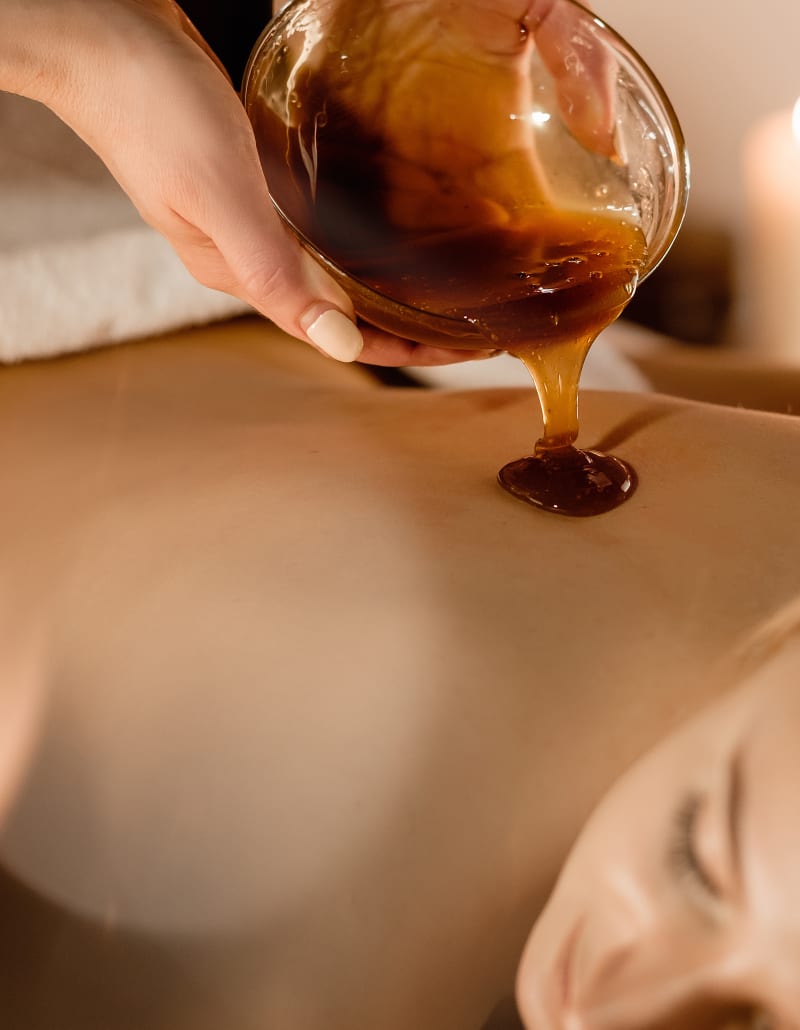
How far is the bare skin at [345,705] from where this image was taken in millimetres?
423

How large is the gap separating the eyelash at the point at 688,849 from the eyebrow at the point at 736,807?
13 mm

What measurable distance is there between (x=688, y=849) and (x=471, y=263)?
1.06 feet

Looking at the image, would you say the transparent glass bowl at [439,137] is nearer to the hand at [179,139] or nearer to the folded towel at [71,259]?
the hand at [179,139]

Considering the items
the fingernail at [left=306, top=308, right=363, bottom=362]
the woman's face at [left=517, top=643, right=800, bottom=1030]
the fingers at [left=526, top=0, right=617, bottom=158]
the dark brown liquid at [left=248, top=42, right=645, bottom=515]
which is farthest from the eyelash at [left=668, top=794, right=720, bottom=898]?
the fingers at [left=526, top=0, right=617, bottom=158]

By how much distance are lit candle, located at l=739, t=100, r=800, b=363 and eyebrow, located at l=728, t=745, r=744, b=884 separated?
87 cm

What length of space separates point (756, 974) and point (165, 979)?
0.23m

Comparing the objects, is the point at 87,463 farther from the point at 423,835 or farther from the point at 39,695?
the point at 423,835

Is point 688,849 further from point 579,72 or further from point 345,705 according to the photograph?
point 579,72

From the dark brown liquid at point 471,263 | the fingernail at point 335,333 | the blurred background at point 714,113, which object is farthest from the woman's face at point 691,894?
the blurred background at point 714,113

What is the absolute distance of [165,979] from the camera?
44cm

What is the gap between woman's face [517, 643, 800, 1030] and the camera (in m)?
0.37

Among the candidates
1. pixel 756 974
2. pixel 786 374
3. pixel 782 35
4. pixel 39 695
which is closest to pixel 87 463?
pixel 39 695

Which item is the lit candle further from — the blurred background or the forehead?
the forehead

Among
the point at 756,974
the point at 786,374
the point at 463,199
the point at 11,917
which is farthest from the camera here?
the point at 786,374
